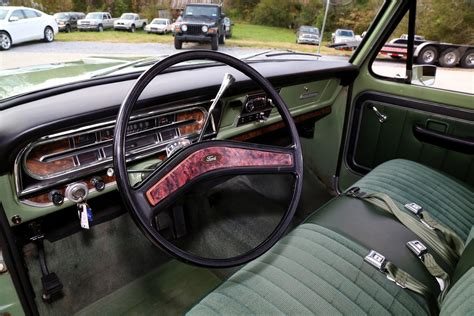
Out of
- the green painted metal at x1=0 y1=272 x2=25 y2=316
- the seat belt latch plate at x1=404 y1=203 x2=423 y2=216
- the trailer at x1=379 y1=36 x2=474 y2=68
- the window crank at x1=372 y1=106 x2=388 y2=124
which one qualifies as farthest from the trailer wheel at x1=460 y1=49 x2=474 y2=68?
the green painted metal at x1=0 y1=272 x2=25 y2=316

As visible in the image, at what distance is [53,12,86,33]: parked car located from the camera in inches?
60.7

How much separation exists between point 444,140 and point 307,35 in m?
1.02

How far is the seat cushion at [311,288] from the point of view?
1072 millimetres

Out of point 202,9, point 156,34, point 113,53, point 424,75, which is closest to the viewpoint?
point 156,34

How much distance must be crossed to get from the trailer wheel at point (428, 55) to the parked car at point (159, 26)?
4.79 ft

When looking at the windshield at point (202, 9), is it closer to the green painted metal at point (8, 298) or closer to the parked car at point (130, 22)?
the parked car at point (130, 22)

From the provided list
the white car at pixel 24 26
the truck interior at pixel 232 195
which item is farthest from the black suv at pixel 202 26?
the white car at pixel 24 26

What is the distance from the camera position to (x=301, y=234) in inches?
56.0

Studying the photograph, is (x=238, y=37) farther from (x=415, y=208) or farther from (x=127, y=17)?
(x=415, y=208)

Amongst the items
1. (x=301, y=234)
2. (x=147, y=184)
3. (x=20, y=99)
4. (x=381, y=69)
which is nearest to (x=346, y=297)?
(x=301, y=234)

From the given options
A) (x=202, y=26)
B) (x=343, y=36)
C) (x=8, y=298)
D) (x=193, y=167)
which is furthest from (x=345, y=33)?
(x=8, y=298)

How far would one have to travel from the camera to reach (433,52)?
6.99 ft

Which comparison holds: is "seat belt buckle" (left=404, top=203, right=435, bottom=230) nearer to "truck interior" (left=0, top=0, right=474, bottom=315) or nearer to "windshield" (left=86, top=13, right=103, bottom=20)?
"truck interior" (left=0, top=0, right=474, bottom=315)

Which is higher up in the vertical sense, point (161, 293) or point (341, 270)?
point (341, 270)
